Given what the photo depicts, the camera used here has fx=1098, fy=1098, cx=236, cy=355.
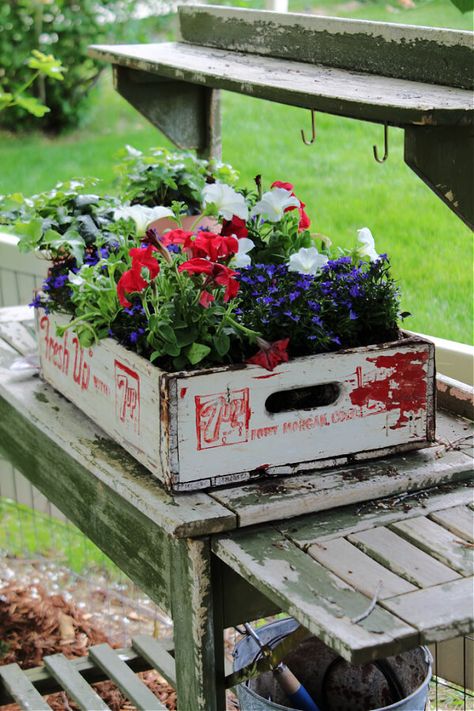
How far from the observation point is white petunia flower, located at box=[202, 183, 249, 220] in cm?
196

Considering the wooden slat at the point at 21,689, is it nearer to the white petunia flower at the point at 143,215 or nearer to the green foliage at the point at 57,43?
the white petunia flower at the point at 143,215

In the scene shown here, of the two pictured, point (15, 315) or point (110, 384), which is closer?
point (110, 384)

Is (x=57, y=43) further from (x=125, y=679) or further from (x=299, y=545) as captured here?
(x=299, y=545)

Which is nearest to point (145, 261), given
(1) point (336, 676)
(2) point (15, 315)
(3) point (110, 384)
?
(3) point (110, 384)

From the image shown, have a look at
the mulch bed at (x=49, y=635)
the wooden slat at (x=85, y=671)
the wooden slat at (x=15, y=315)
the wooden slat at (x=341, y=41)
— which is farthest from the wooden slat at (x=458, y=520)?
the mulch bed at (x=49, y=635)

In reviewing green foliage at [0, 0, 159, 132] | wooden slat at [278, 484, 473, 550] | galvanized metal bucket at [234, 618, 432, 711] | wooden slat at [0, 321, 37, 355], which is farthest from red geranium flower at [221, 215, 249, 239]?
green foliage at [0, 0, 159, 132]

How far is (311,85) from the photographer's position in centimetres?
183

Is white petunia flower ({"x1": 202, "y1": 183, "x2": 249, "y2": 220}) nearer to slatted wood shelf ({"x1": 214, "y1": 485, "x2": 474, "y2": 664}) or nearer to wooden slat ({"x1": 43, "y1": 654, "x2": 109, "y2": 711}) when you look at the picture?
slatted wood shelf ({"x1": 214, "y1": 485, "x2": 474, "y2": 664})

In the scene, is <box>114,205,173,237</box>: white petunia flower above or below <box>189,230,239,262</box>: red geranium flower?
below

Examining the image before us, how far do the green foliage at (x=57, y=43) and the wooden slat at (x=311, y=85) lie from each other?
14.0 feet

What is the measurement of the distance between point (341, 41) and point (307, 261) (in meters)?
0.50

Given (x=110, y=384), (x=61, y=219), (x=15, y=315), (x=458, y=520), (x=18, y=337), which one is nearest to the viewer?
(x=458, y=520)

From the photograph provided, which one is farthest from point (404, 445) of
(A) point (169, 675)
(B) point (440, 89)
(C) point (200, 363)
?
(A) point (169, 675)

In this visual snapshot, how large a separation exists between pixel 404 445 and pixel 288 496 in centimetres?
26
